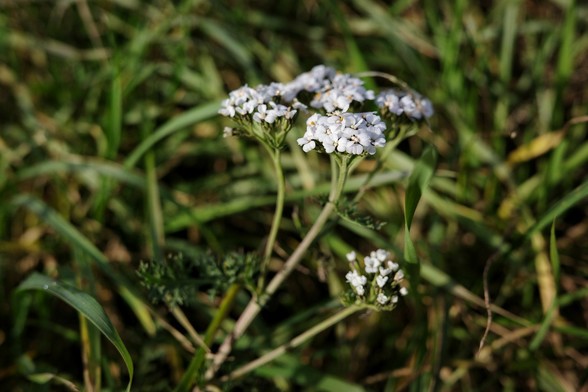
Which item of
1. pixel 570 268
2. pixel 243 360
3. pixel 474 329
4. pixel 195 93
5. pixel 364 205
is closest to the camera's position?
pixel 243 360

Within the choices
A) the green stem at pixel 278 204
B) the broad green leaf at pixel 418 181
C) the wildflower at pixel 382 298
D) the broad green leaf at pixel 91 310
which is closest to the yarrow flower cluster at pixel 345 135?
the green stem at pixel 278 204

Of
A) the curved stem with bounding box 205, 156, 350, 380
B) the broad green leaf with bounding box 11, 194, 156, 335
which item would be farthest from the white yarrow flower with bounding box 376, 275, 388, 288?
the broad green leaf with bounding box 11, 194, 156, 335

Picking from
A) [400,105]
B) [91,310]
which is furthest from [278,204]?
[91,310]

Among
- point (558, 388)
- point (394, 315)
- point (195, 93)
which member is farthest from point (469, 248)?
point (195, 93)

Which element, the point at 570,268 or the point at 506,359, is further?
the point at 570,268

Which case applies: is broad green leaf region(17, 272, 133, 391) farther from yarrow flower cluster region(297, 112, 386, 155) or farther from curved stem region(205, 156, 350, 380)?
yarrow flower cluster region(297, 112, 386, 155)

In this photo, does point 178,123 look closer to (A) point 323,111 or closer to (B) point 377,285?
(A) point 323,111

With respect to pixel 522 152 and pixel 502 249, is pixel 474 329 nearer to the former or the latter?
pixel 502 249
